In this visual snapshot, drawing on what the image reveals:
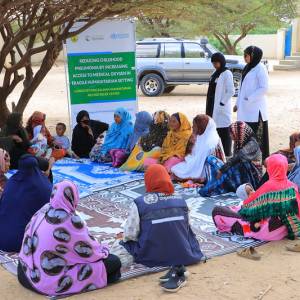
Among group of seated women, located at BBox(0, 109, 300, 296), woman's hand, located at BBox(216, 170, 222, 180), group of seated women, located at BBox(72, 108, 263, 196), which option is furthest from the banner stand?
woman's hand, located at BBox(216, 170, 222, 180)

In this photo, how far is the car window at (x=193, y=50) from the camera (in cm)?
1655

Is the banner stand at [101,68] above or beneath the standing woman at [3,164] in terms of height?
above

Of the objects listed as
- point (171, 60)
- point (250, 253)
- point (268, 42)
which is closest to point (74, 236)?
point (250, 253)

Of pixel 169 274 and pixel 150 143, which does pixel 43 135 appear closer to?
pixel 150 143

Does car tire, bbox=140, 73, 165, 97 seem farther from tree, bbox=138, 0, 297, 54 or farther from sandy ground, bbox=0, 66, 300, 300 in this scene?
sandy ground, bbox=0, 66, 300, 300

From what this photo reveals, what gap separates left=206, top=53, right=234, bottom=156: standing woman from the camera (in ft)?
26.2

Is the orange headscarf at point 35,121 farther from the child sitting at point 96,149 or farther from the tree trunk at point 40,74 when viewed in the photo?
the tree trunk at point 40,74

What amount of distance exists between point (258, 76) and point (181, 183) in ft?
6.26

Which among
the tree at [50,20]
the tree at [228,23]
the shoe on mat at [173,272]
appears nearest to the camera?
the shoe on mat at [173,272]

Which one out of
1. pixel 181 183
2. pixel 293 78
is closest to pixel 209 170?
pixel 181 183

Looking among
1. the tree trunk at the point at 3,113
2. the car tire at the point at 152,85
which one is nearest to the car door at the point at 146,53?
the car tire at the point at 152,85

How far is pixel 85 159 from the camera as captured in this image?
8516 millimetres

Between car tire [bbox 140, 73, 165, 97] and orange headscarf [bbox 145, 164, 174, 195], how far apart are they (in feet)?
41.7

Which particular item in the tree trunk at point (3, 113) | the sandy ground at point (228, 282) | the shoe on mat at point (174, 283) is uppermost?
the tree trunk at point (3, 113)
